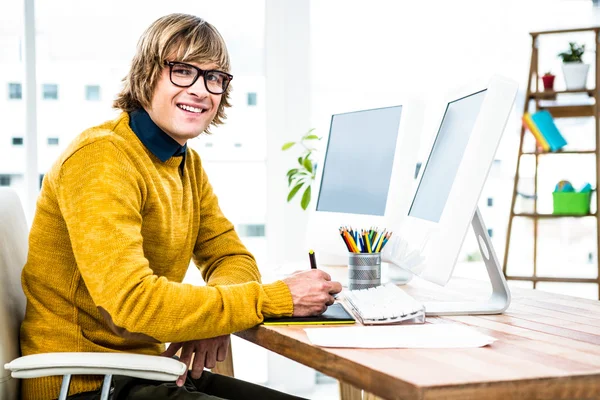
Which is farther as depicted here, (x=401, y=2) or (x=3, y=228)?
(x=401, y=2)

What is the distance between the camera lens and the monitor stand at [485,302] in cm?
144

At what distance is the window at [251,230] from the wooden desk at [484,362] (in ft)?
7.41

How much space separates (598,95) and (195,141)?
199 cm

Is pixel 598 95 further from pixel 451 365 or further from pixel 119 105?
pixel 451 365

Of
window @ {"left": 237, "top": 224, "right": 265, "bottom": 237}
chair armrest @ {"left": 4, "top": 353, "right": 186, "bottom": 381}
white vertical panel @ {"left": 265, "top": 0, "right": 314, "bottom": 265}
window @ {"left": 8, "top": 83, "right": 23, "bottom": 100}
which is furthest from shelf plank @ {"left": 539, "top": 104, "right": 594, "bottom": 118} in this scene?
chair armrest @ {"left": 4, "top": 353, "right": 186, "bottom": 381}

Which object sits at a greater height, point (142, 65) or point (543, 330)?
point (142, 65)

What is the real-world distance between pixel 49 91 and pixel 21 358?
246 cm

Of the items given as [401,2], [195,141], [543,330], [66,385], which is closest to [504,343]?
[543,330]

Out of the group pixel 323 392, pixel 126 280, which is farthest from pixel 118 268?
pixel 323 392

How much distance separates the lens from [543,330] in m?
1.27

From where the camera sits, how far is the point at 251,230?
363 centimetres

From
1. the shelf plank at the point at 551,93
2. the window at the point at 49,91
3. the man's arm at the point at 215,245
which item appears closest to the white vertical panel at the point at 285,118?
the window at the point at 49,91

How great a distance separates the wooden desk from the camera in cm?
88

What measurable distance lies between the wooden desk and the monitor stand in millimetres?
35
